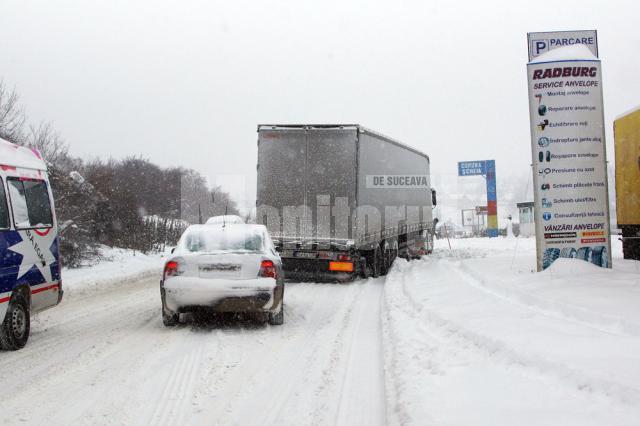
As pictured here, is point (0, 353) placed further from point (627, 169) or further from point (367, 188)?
point (627, 169)

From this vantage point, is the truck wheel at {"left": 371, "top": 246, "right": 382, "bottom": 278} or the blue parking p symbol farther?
the truck wheel at {"left": 371, "top": 246, "right": 382, "bottom": 278}

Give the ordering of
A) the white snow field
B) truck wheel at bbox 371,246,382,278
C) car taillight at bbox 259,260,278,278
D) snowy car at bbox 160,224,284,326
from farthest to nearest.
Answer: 1. truck wheel at bbox 371,246,382,278
2. car taillight at bbox 259,260,278,278
3. snowy car at bbox 160,224,284,326
4. the white snow field

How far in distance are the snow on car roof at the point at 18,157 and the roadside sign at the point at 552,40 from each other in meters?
8.95

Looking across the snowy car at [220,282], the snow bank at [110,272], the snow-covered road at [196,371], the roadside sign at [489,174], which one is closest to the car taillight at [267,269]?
the snowy car at [220,282]

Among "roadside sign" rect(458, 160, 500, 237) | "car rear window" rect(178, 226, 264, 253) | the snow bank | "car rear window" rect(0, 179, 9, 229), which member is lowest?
the snow bank

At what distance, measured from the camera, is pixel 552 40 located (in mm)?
11883

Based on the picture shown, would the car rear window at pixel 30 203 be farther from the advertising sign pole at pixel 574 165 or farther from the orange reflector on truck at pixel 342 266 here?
the advertising sign pole at pixel 574 165

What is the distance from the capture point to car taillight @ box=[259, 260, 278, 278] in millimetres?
8664

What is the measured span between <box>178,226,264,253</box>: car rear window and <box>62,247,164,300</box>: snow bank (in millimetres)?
4589

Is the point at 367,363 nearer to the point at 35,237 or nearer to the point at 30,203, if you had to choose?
the point at 35,237

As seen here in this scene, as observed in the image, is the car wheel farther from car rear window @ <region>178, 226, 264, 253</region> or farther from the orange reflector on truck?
the orange reflector on truck

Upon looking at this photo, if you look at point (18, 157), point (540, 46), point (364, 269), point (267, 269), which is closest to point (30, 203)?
point (18, 157)

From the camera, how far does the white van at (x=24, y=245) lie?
7305 mm

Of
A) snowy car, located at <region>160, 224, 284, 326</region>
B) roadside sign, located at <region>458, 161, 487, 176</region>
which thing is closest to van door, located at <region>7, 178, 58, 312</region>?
snowy car, located at <region>160, 224, 284, 326</region>
